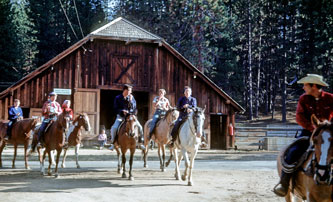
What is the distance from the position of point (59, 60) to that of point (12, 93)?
12.1 ft

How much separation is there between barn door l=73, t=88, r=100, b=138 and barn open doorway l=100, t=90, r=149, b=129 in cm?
546

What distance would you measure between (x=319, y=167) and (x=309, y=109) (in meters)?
1.44

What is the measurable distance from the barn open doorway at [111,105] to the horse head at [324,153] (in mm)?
27964

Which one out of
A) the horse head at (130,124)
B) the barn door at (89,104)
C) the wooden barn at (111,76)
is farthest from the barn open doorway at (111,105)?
the horse head at (130,124)

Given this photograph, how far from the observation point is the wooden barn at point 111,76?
2698cm

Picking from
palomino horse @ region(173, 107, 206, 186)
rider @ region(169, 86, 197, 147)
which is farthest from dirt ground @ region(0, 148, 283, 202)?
rider @ region(169, 86, 197, 147)

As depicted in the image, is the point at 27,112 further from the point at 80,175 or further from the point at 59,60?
the point at 80,175

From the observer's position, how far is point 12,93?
86.4ft

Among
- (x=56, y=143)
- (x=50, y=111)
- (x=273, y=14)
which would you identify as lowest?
(x=56, y=143)

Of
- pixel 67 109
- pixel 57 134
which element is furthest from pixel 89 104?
pixel 57 134

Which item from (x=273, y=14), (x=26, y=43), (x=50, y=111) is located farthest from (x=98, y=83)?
(x=273, y=14)

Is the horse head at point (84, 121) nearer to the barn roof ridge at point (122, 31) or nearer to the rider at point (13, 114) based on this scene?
the rider at point (13, 114)

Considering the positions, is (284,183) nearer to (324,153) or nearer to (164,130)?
(324,153)

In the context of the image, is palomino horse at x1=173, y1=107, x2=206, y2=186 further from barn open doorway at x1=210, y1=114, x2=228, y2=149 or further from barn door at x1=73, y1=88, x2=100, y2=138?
barn open doorway at x1=210, y1=114, x2=228, y2=149
